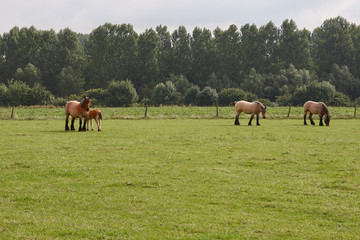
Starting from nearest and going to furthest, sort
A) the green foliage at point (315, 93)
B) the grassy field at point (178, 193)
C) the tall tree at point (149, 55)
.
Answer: the grassy field at point (178, 193) < the green foliage at point (315, 93) < the tall tree at point (149, 55)

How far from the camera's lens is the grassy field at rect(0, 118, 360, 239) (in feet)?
20.5

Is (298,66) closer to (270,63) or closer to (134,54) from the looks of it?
(270,63)

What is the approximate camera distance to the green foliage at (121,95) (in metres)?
67.8

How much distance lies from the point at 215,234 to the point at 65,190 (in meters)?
4.20

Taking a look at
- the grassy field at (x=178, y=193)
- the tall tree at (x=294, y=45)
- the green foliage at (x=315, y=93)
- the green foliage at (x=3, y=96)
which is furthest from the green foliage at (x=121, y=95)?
the grassy field at (x=178, y=193)

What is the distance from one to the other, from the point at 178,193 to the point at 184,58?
3293 inches

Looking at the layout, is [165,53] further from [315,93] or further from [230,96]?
[315,93]

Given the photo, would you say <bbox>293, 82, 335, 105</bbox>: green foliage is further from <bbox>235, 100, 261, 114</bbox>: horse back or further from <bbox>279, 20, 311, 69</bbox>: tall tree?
<bbox>235, 100, 261, 114</bbox>: horse back

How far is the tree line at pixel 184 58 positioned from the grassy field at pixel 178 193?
2596 inches

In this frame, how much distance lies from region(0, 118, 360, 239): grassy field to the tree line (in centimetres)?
6594

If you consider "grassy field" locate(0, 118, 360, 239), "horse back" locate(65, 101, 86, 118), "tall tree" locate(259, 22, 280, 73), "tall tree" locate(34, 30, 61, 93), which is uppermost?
"tall tree" locate(259, 22, 280, 73)

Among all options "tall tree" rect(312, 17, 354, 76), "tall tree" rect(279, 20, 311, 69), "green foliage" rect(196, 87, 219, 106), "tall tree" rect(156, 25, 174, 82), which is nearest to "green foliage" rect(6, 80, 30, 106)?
"green foliage" rect(196, 87, 219, 106)

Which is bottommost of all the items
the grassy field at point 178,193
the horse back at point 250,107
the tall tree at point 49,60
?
the grassy field at point 178,193

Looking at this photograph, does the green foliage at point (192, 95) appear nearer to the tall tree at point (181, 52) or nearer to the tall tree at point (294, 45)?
the tall tree at point (181, 52)
